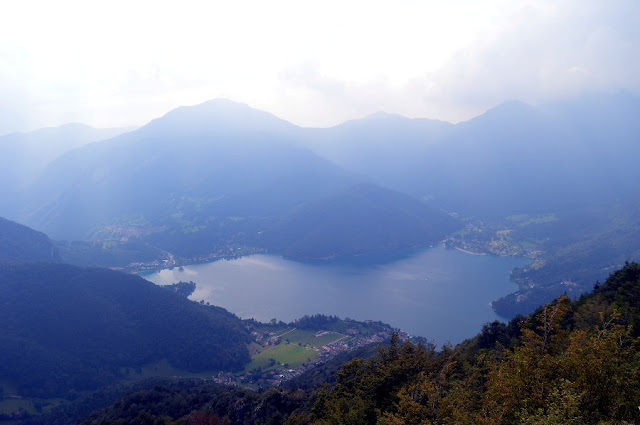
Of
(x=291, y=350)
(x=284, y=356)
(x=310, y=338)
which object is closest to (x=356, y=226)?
(x=310, y=338)

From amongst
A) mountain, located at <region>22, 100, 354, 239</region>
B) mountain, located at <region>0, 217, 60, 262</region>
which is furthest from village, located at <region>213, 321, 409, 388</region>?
mountain, located at <region>22, 100, 354, 239</region>

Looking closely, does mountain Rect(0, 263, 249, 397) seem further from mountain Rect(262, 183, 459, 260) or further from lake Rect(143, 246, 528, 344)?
mountain Rect(262, 183, 459, 260)

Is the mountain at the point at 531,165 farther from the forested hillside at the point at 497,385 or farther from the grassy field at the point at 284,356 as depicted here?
the forested hillside at the point at 497,385

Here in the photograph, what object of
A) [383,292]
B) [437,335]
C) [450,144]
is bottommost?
[437,335]

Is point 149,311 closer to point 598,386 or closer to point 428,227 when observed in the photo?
point 598,386

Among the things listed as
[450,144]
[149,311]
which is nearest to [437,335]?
[149,311]
